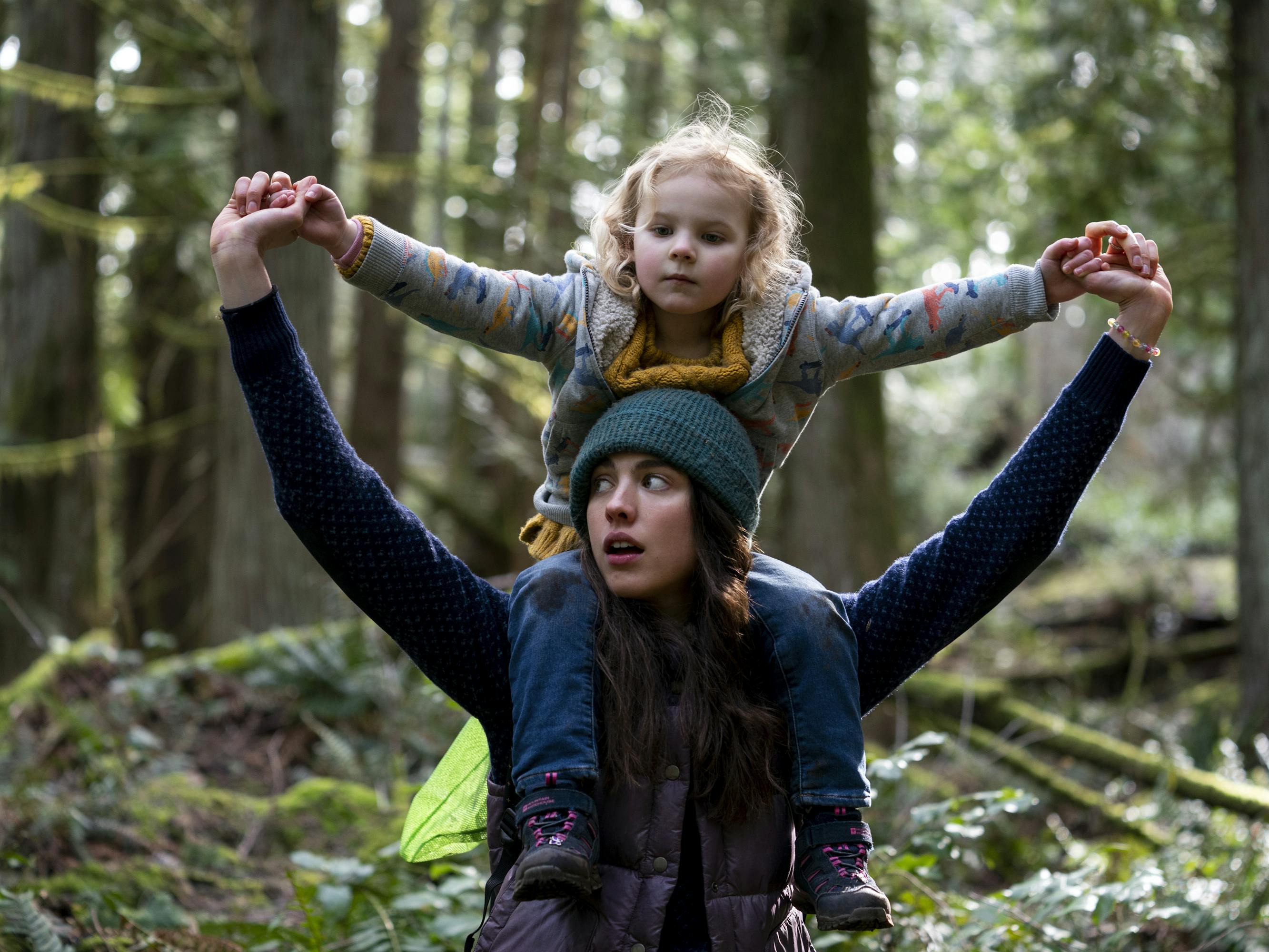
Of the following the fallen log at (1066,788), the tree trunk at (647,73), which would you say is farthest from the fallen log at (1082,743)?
the tree trunk at (647,73)

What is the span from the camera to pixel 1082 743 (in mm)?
5992

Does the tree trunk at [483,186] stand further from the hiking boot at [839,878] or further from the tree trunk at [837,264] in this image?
the hiking boot at [839,878]

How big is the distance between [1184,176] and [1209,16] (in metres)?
1.75

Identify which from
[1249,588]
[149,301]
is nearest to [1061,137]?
[1249,588]

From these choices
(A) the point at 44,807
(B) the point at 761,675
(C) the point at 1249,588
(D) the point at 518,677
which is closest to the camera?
(D) the point at 518,677

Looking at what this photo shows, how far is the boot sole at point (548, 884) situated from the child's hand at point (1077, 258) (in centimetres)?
146

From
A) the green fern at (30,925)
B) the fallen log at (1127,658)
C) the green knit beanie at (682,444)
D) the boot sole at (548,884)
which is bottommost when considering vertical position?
the fallen log at (1127,658)

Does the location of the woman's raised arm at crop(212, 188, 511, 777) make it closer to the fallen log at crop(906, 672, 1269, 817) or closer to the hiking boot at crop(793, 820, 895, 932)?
the hiking boot at crop(793, 820, 895, 932)

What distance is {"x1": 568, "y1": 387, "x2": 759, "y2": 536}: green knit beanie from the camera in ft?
7.33

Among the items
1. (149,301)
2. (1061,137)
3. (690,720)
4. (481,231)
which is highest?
(1061,137)

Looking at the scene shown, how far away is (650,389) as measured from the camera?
2.36 m

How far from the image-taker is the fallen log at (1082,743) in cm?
504

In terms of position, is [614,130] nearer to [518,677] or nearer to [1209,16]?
[1209,16]

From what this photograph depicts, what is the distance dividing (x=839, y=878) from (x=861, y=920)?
0.11 meters
